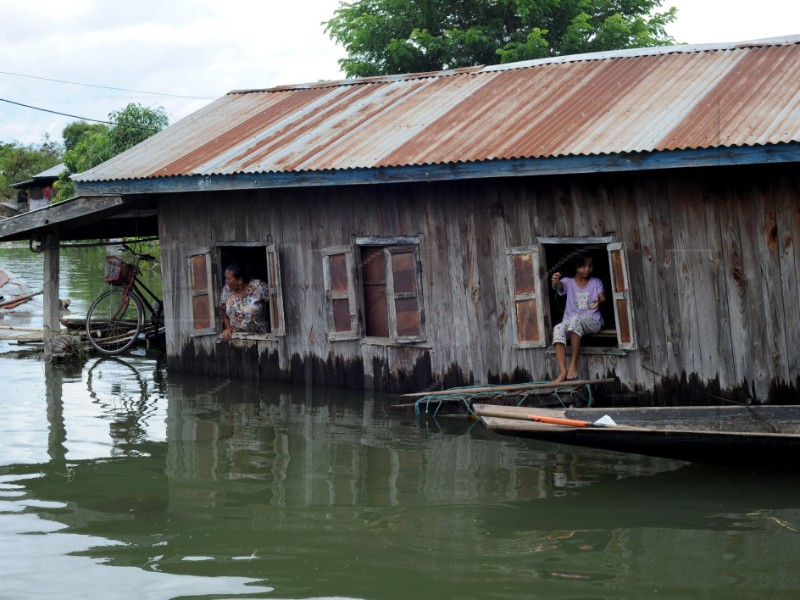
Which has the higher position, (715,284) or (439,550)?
(715,284)

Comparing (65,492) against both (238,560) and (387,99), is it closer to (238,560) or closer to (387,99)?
(238,560)

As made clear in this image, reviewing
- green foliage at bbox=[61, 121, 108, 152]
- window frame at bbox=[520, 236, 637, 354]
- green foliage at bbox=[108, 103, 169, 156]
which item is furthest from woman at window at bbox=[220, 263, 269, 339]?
green foliage at bbox=[61, 121, 108, 152]

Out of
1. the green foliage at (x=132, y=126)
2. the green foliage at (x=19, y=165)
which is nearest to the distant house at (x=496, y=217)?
the green foliage at (x=132, y=126)

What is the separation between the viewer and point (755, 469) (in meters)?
7.93

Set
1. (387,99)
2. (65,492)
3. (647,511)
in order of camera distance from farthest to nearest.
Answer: (387,99) → (65,492) → (647,511)

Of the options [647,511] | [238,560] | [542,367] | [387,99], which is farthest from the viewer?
[387,99]

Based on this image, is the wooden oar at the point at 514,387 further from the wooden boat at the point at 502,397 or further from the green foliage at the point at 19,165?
the green foliage at the point at 19,165

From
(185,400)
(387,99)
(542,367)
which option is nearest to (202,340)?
(185,400)

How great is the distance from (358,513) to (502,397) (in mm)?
3108

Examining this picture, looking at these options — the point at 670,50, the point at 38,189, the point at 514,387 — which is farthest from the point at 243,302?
the point at 38,189

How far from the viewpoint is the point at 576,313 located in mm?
9789

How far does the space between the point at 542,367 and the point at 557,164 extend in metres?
2.16

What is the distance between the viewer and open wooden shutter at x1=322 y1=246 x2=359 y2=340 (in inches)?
432

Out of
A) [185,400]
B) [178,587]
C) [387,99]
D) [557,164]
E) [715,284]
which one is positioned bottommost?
[178,587]
